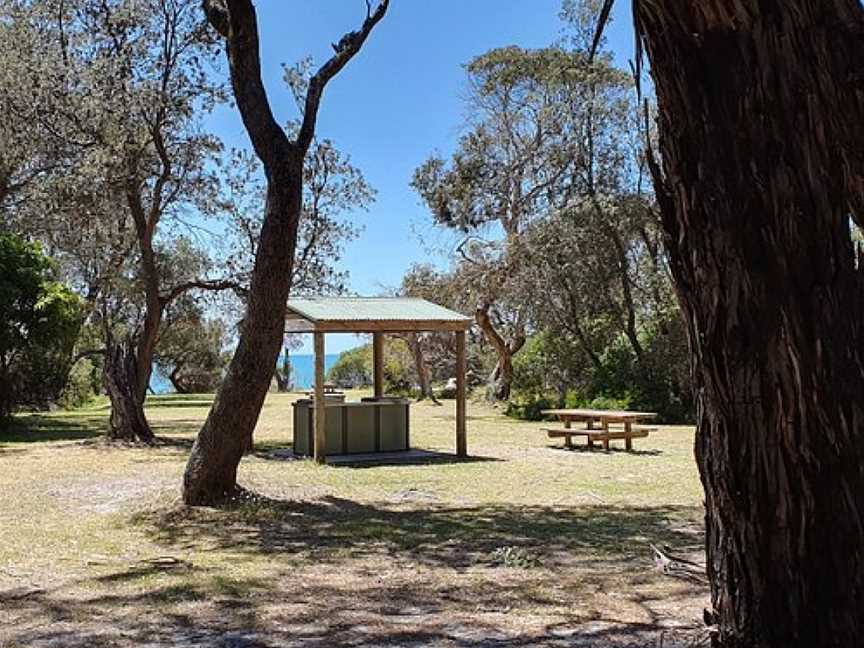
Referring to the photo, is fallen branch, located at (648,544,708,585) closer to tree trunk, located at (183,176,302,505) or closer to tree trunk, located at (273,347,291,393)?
tree trunk, located at (183,176,302,505)

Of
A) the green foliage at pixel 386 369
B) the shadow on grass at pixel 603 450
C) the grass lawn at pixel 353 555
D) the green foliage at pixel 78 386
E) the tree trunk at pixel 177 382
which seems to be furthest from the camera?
the tree trunk at pixel 177 382

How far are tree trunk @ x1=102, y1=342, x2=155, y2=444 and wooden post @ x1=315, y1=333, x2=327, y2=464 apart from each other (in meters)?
4.09

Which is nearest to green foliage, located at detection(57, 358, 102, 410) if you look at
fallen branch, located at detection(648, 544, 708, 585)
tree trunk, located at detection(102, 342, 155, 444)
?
tree trunk, located at detection(102, 342, 155, 444)

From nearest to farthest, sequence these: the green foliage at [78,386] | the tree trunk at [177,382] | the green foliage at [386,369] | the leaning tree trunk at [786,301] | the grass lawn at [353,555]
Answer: the leaning tree trunk at [786,301] < the grass lawn at [353,555] < the green foliage at [78,386] < the green foliage at [386,369] < the tree trunk at [177,382]

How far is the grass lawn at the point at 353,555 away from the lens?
4.77m

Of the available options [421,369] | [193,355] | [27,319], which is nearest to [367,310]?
[27,319]

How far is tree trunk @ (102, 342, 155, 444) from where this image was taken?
50.6 ft

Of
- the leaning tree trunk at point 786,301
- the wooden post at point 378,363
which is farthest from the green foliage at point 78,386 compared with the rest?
the leaning tree trunk at point 786,301

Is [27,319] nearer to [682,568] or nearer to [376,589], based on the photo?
[376,589]

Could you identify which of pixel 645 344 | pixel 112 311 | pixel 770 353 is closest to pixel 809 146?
pixel 770 353

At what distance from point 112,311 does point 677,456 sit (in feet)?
79.6

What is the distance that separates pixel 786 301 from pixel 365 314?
1133 centimetres

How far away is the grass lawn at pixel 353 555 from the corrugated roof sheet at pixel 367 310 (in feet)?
6.96

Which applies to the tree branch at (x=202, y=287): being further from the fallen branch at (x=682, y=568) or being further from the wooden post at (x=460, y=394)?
the fallen branch at (x=682, y=568)
